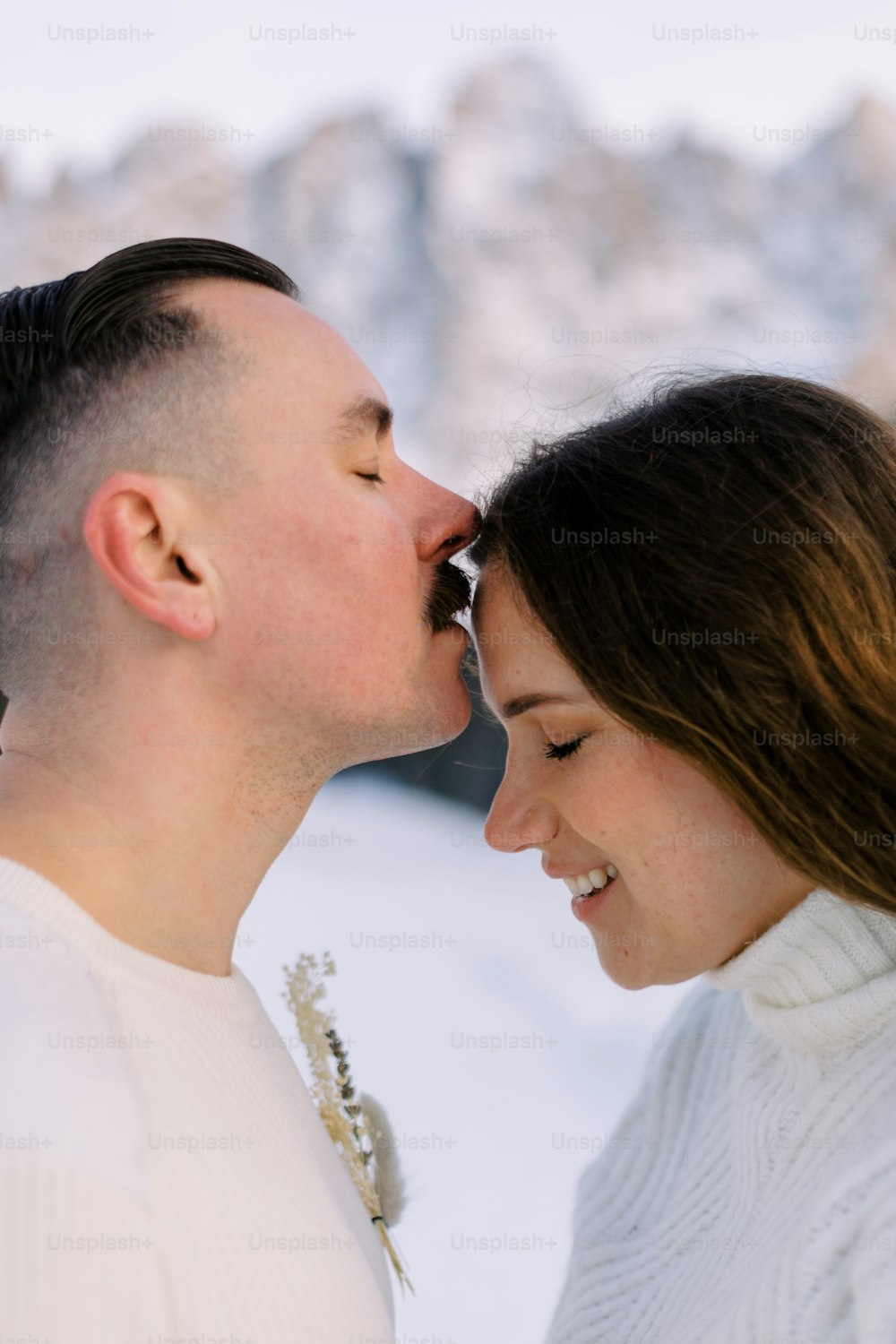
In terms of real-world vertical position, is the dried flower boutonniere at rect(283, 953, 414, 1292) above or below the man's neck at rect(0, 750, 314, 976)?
below

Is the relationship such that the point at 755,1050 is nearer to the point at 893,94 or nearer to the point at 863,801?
the point at 863,801

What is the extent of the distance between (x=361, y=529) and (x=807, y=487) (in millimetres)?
496

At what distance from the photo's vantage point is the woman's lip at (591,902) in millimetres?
1510

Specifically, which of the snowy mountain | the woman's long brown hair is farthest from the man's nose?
the snowy mountain

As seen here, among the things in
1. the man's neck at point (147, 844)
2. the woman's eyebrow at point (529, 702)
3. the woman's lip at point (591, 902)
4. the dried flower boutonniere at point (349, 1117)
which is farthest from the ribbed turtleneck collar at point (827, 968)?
the man's neck at point (147, 844)

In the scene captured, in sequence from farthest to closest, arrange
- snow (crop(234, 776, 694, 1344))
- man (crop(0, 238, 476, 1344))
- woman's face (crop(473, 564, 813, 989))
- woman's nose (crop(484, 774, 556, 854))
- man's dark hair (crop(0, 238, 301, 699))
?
snow (crop(234, 776, 694, 1344)) < woman's nose (crop(484, 774, 556, 854)) < woman's face (crop(473, 564, 813, 989)) < man's dark hair (crop(0, 238, 301, 699)) < man (crop(0, 238, 476, 1344))

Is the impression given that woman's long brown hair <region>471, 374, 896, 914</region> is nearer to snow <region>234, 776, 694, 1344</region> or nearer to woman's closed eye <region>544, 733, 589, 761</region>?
woman's closed eye <region>544, 733, 589, 761</region>

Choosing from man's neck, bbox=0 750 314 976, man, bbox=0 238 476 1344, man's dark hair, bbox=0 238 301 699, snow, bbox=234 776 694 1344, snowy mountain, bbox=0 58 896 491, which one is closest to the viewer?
man, bbox=0 238 476 1344

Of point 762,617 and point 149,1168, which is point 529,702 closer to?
point 762,617

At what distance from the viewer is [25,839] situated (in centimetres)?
115

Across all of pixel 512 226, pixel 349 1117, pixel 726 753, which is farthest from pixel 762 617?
pixel 512 226

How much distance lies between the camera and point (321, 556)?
1287mm

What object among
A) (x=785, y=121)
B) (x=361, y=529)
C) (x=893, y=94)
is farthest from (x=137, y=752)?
(x=893, y=94)

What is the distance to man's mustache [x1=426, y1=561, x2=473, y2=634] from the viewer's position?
143 centimetres
